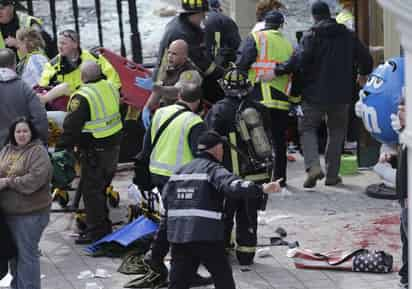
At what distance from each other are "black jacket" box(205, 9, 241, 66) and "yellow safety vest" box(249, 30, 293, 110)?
426mm

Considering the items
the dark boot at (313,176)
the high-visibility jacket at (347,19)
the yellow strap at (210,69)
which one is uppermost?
the high-visibility jacket at (347,19)

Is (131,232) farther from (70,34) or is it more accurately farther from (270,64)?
(270,64)

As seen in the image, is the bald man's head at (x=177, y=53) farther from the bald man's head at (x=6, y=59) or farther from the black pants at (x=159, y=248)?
the black pants at (x=159, y=248)

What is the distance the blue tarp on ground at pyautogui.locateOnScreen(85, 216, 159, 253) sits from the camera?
10.7 m

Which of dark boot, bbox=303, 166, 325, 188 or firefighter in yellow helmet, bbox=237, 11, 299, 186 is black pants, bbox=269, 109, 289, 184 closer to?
firefighter in yellow helmet, bbox=237, 11, 299, 186

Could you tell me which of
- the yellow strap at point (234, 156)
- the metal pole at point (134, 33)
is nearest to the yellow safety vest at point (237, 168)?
the yellow strap at point (234, 156)

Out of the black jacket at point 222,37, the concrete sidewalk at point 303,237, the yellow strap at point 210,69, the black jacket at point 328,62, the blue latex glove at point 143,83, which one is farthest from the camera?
the blue latex glove at point 143,83

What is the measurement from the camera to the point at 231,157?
10.0 metres

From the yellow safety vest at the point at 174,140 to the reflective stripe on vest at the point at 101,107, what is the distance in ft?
4.04

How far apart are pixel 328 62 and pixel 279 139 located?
3.19 feet

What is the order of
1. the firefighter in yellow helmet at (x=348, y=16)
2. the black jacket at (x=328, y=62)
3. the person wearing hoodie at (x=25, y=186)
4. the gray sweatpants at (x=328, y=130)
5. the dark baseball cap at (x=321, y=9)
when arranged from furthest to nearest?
the firefighter in yellow helmet at (x=348, y=16) < the gray sweatpants at (x=328, y=130) < the black jacket at (x=328, y=62) < the dark baseball cap at (x=321, y=9) < the person wearing hoodie at (x=25, y=186)

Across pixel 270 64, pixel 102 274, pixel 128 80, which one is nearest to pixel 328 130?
pixel 270 64

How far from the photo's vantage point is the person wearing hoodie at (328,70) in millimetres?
12555

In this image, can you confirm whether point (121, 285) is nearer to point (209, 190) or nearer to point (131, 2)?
point (209, 190)
